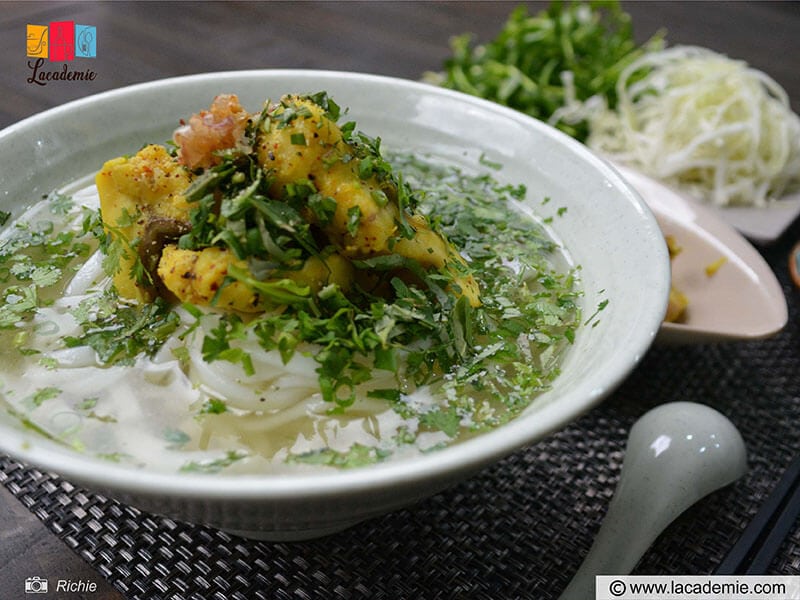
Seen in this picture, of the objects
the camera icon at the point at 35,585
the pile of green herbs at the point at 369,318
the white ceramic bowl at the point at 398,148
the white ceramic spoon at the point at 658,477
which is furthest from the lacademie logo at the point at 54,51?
the white ceramic spoon at the point at 658,477

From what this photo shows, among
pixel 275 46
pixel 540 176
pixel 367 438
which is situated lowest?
pixel 275 46

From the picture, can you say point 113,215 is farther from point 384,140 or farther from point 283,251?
point 384,140

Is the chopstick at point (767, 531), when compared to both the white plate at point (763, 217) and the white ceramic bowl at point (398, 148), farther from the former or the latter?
the white plate at point (763, 217)

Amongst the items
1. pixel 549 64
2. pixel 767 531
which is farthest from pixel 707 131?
pixel 767 531

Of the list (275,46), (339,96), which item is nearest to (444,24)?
(275,46)

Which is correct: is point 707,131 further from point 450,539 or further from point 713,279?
point 450,539

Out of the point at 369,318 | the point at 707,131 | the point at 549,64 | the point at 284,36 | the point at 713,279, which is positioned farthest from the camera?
the point at 549,64
